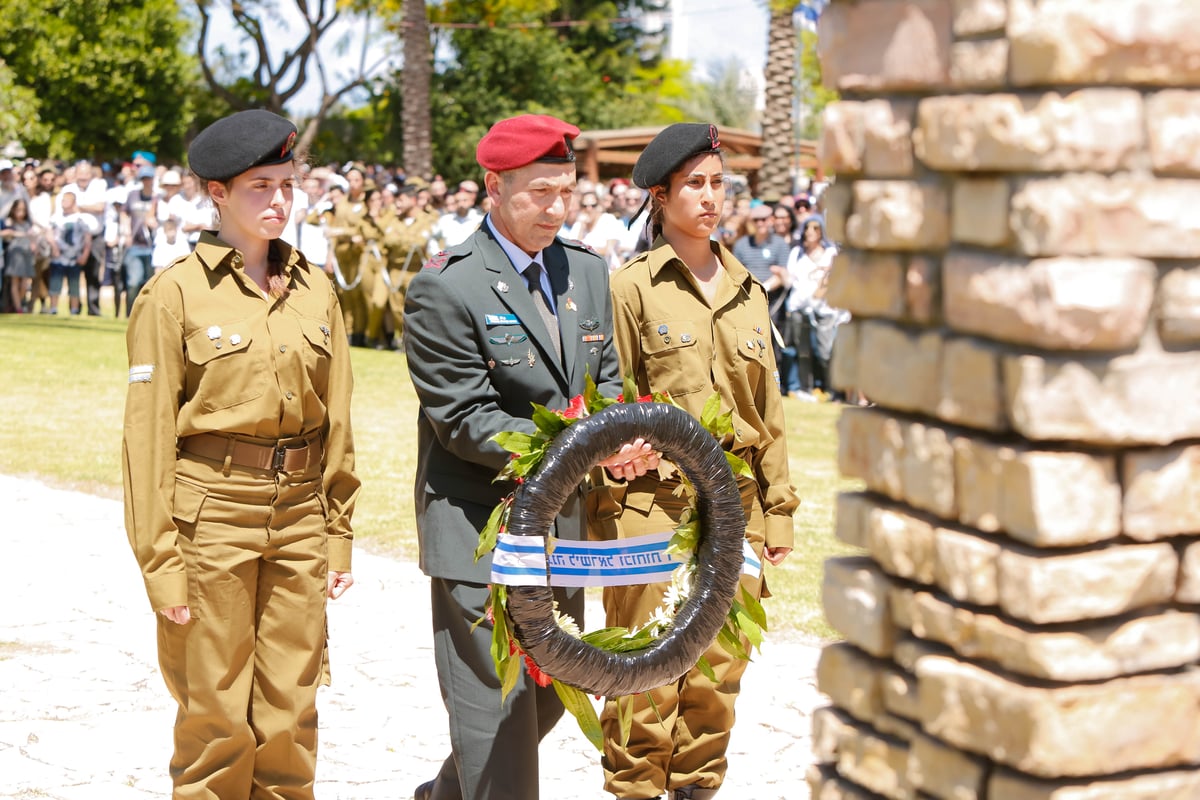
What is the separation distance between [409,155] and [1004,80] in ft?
82.7

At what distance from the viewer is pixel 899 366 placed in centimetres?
Answer: 279

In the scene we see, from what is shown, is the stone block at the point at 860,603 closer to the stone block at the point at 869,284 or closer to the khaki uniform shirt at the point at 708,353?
the stone block at the point at 869,284

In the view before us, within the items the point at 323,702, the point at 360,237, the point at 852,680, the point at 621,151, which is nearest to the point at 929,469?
the point at 852,680

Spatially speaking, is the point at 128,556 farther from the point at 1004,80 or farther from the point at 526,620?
the point at 1004,80

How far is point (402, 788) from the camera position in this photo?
558 cm

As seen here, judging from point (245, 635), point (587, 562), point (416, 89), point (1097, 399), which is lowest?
point (245, 635)

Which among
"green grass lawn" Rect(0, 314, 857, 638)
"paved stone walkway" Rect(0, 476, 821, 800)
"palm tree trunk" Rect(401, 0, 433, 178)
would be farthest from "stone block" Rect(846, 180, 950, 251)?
"palm tree trunk" Rect(401, 0, 433, 178)

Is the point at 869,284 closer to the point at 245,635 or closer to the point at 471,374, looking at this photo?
the point at 471,374

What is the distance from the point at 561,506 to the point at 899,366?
1.43 meters

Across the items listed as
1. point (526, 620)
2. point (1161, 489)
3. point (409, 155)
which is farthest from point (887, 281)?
point (409, 155)

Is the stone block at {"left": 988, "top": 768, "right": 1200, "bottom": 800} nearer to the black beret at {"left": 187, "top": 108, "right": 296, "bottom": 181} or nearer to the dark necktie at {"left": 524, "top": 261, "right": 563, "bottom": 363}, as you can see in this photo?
the dark necktie at {"left": 524, "top": 261, "right": 563, "bottom": 363}

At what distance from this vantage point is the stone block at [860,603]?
284 centimetres

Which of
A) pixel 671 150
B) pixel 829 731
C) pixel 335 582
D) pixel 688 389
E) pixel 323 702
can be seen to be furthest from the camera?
pixel 323 702

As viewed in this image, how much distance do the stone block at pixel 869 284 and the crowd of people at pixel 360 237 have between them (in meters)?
13.8
